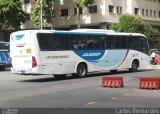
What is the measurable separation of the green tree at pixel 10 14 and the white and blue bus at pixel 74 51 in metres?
36.1

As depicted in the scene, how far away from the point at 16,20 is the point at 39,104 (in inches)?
2102

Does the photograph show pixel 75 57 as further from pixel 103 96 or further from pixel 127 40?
pixel 103 96

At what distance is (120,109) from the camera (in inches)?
505

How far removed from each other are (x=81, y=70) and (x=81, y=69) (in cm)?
7

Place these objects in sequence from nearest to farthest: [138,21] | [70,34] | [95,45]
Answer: [70,34] → [95,45] → [138,21]

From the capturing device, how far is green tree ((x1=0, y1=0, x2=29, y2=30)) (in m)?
65.1

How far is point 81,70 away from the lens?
89.7 ft

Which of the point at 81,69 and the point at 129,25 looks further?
the point at 129,25

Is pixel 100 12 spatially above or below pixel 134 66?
above

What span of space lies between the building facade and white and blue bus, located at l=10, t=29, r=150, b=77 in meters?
33.0

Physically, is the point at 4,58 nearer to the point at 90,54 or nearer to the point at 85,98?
the point at 90,54

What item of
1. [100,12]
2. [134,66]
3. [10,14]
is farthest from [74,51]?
[10,14]

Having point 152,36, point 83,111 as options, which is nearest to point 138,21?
point 152,36

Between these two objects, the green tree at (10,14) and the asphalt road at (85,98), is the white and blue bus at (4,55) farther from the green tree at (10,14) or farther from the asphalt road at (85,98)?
the green tree at (10,14)
